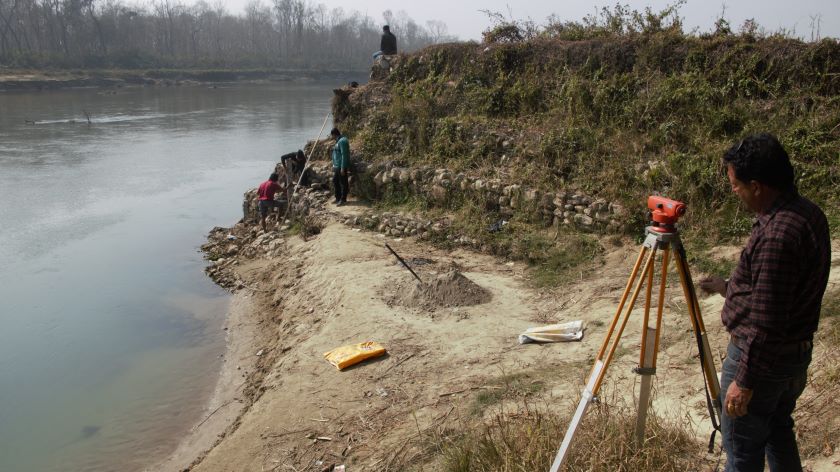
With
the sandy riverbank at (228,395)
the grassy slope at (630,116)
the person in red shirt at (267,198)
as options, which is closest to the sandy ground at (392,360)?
the sandy riverbank at (228,395)

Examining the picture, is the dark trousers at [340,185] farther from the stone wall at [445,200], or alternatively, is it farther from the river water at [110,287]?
the river water at [110,287]

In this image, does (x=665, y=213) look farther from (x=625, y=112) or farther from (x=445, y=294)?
(x=625, y=112)

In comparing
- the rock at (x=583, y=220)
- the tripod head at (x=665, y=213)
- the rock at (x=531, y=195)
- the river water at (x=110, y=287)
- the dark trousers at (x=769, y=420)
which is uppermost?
the tripod head at (x=665, y=213)

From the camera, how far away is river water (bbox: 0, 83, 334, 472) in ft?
22.4

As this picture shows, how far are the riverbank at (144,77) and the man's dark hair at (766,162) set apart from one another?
55.2 meters

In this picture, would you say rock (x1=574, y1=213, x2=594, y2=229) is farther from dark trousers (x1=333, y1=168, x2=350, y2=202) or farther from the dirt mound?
dark trousers (x1=333, y1=168, x2=350, y2=202)

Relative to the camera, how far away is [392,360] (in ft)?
20.0

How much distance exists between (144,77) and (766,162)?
2534 inches

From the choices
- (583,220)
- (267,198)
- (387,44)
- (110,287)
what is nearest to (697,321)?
(583,220)

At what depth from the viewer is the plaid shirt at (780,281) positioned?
7.42 feet

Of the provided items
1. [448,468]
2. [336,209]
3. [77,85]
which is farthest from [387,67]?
[77,85]

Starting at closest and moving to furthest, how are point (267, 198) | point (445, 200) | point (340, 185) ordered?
point (445, 200)
point (340, 185)
point (267, 198)

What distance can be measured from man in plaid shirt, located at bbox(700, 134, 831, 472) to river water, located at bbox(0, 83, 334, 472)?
18.0 ft

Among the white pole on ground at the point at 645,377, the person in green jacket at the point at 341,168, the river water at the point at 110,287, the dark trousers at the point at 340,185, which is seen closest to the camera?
the white pole on ground at the point at 645,377
